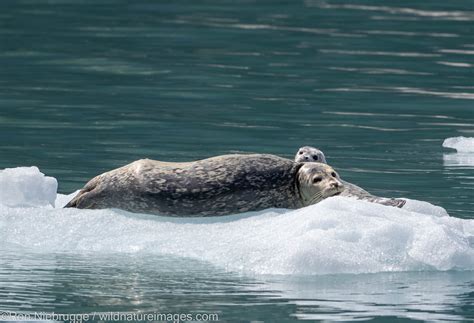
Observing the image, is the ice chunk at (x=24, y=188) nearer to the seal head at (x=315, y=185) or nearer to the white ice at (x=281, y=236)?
the white ice at (x=281, y=236)

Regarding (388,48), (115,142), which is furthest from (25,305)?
(388,48)

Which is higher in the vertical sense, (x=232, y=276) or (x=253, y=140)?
(x=253, y=140)

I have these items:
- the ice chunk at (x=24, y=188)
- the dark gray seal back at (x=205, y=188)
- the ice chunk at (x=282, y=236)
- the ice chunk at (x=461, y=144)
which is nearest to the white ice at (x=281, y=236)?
the ice chunk at (x=282, y=236)

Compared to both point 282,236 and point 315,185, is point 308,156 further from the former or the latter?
point 282,236

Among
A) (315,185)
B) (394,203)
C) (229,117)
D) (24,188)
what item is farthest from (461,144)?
(24,188)

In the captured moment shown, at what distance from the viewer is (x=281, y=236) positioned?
1095cm

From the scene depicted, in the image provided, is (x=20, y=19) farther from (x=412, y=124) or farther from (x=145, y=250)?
(x=145, y=250)

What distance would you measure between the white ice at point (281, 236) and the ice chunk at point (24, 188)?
10.0 inches

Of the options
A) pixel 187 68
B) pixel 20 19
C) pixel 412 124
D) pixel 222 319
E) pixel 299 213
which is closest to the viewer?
pixel 222 319

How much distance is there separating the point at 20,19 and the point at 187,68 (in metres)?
7.27

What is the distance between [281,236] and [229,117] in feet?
30.7

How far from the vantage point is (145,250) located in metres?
11.4

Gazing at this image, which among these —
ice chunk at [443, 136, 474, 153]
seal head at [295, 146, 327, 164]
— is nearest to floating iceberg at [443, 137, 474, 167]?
ice chunk at [443, 136, 474, 153]

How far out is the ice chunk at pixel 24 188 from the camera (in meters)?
12.5
